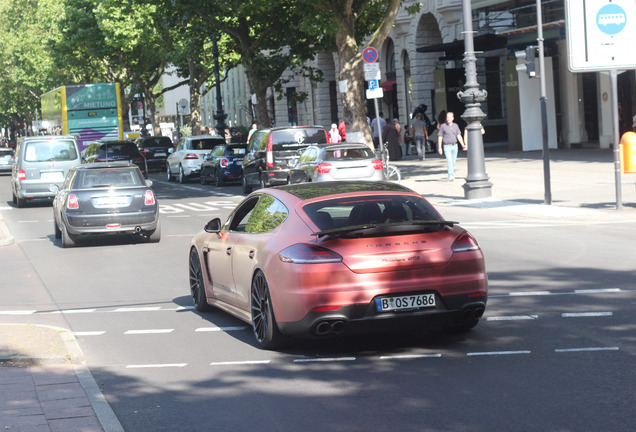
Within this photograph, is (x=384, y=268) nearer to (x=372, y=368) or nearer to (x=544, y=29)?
Result: (x=372, y=368)

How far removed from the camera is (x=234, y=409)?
6504 mm

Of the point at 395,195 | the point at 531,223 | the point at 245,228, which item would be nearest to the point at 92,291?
the point at 245,228

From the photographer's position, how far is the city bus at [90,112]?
46875 mm

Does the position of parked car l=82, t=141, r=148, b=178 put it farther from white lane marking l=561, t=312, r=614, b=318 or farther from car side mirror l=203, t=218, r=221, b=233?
white lane marking l=561, t=312, r=614, b=318

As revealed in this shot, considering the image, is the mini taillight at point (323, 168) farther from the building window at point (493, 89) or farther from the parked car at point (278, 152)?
the building window at point (493, 89)

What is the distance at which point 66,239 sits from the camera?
58.9ft

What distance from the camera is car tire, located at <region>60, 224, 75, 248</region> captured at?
58.6 feet

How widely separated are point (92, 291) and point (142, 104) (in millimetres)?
51929

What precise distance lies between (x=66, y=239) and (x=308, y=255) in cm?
1106

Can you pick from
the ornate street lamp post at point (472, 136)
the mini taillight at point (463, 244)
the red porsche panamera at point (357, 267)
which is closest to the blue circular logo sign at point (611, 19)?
the ornate street lamp post at point (472, 136)

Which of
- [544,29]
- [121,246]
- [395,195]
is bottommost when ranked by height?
[121,246]

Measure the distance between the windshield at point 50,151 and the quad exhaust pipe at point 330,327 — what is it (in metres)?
Result: 22.4

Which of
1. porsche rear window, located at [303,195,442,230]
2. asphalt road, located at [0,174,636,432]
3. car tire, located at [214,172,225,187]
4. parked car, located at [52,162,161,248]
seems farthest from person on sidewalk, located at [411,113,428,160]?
porsche rear window, located at [303,195,442,230]

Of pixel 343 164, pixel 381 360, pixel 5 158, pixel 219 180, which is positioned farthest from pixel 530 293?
pixel 5 158
